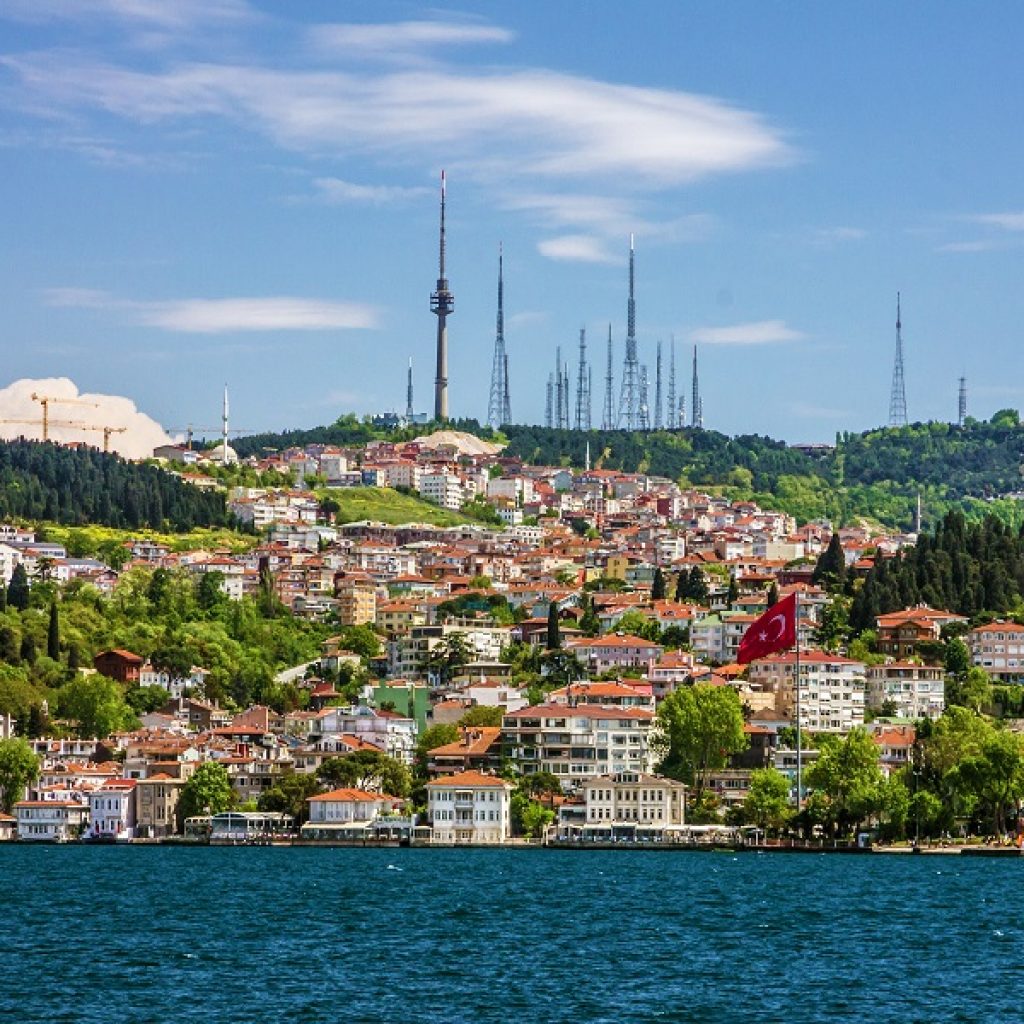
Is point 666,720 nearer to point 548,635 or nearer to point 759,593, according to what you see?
point 548,635

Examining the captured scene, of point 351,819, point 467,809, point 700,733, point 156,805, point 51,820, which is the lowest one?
point 51,820

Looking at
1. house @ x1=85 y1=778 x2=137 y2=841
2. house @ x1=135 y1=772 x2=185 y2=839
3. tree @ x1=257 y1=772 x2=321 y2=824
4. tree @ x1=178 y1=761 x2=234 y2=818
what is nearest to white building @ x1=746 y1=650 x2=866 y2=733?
tree @ x1=257 y1=772 x2=321 y2=824

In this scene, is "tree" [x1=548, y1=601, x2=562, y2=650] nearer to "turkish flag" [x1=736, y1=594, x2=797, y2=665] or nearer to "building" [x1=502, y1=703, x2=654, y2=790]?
"building" [x1=502, y1=703, x2=654, y2=790]

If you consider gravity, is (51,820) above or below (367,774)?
below

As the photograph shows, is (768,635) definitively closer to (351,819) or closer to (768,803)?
(768,803)

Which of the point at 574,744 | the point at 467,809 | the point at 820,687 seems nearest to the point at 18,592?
the point at 574,744

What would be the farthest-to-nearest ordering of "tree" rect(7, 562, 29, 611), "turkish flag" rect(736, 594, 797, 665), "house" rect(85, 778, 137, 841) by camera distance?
"tree" rect(7, 562, 29, 611), "house" rect(85, 778, 137, 841), "turkish flag" rect(736, 594, 797, 665)

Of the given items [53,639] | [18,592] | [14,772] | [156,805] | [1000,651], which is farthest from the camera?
[18,592]
